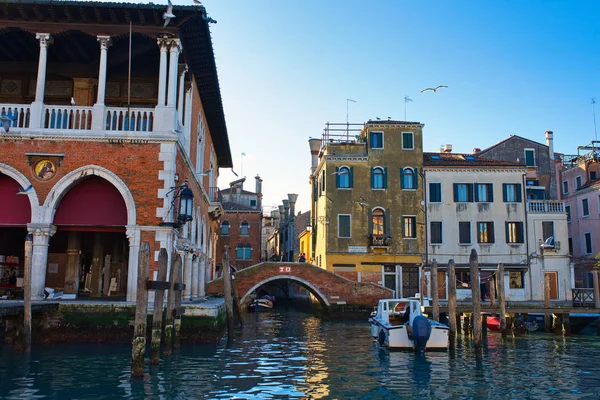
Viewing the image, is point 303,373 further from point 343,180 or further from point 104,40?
point 343,180

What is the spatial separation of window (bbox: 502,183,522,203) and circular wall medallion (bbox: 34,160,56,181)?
22.7 meters

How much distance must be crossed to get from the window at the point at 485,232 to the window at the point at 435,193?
7.79 ft

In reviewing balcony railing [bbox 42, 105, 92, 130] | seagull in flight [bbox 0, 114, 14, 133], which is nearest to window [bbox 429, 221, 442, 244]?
balcony railing [bbox 42, 105, 92, 130]

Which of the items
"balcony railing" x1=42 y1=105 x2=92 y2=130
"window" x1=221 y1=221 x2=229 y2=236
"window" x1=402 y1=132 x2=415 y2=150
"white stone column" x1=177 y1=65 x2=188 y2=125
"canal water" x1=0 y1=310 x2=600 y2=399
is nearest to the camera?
"canal water" x1=0 y1=310 x2=600 y2=399

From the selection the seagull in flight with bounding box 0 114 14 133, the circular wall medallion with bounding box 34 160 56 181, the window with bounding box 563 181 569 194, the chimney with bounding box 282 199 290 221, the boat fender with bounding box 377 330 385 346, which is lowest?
the boat fender with bounding box 377 330 385 346

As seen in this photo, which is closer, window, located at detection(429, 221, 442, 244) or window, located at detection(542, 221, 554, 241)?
window, located at detection(542, 221, 554, 241)

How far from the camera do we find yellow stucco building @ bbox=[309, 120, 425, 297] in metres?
29.1

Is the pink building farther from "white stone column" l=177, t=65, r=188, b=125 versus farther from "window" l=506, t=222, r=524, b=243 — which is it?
"white stone column" l=177, t=65, r=188, b=125

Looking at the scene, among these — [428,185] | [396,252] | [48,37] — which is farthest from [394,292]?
[48,37]

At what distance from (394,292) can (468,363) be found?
1477 centimetres

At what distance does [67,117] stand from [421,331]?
1010 centimetres

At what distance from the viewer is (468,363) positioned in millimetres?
13141

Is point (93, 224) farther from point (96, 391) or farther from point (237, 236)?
point (237, 236)

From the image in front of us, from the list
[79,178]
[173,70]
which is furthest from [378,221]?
[79,178]
